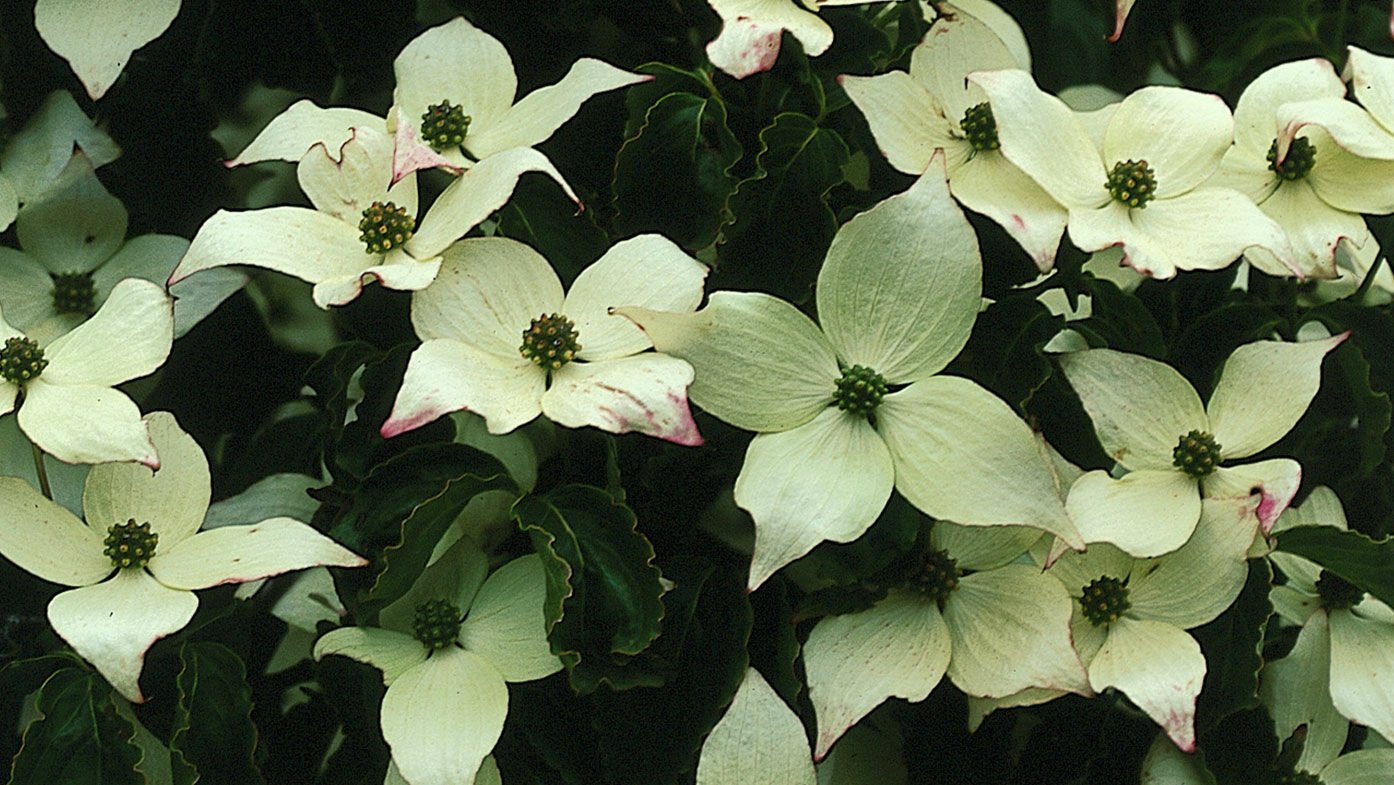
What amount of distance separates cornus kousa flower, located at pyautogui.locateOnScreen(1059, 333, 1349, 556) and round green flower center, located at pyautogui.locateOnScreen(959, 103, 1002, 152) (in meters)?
0.11

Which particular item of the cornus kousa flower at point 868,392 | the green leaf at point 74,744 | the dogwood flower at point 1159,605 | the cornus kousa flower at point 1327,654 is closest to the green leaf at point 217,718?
the green leaf at point 74,744

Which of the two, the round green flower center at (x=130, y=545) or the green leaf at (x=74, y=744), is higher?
the round green flower center at (x=130, y=545)

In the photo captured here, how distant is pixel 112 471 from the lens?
66 cm

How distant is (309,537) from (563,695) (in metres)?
0.13

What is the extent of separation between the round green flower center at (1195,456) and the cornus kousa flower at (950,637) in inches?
2.8

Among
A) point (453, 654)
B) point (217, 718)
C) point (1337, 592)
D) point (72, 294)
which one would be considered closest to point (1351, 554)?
point (1337, 592)

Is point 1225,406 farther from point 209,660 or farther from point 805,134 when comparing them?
point 209,660

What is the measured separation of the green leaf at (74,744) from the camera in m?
0.62

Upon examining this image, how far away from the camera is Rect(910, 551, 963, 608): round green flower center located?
65 centimetres

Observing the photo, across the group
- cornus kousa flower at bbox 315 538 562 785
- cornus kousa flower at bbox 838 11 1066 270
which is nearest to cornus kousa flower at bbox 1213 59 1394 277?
cornus kousa flower at bbox 838 11 1066 270

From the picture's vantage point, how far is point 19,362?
0.64 m

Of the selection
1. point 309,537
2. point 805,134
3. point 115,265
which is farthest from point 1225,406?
point 115,265

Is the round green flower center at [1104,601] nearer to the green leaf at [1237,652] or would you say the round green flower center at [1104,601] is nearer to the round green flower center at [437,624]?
the green leaf at [1237,652]

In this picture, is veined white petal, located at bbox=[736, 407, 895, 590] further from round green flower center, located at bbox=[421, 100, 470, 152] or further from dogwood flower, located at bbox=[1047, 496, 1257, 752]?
round green flower center, located at bbox=[421, 100, 470, 152]
